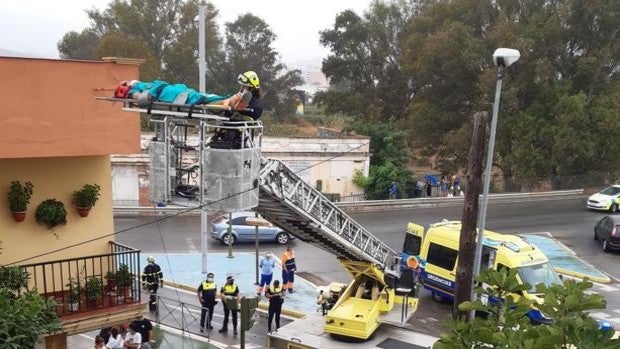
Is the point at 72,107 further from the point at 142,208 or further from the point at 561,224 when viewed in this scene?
the point at 561,224

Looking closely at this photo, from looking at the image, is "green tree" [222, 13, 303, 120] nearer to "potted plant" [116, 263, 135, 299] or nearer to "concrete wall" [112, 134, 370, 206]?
"concrete wall" [112, 134, 370, 206]

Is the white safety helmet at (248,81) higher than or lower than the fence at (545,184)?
higher

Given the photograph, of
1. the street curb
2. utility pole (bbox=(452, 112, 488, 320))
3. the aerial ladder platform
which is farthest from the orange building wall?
→ the street curb

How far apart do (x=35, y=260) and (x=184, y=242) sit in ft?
42.9

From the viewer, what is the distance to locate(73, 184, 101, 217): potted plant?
35.3ft

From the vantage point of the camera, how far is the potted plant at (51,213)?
10.3 meters

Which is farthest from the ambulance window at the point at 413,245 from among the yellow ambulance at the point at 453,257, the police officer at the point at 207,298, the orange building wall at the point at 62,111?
the orange building wall at the point at 62,111

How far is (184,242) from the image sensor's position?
76.9ft

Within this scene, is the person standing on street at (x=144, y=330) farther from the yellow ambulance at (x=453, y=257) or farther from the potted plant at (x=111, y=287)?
the yellow ambulance at (x=453, y=257)

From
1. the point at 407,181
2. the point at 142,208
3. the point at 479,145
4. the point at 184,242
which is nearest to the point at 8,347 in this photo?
the point at 479,145

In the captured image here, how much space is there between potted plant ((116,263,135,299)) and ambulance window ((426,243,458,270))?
8820 millimetres

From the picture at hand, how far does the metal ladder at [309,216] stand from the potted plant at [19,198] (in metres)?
3.87

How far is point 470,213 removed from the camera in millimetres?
10383

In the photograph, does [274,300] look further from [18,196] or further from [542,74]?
[542,74]
